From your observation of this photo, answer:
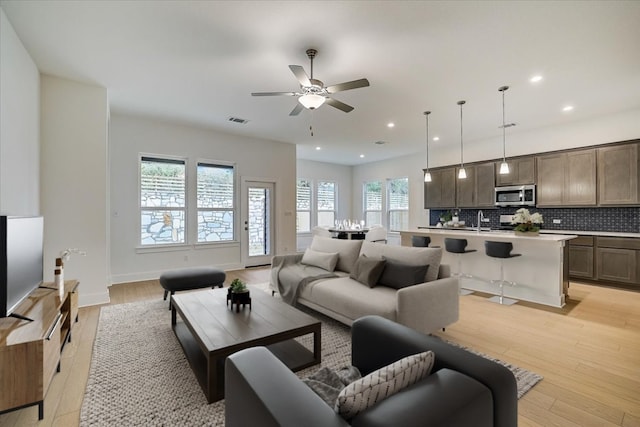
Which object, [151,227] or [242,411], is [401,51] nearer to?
[242,411]

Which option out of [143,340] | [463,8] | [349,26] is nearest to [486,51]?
[463,8]

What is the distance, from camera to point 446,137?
22.4 feet

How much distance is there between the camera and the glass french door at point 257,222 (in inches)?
272

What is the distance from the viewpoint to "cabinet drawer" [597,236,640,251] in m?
4.79

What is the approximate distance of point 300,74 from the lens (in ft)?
9.41

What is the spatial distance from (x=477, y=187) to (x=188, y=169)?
6.37 meters

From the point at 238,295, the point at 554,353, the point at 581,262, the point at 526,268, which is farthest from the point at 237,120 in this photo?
the point at 581,262

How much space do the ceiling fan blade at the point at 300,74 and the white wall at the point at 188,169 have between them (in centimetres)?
399

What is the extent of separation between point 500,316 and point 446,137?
440cm

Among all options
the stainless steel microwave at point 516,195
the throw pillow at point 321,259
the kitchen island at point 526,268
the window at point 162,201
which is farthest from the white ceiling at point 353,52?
the throw pillow at point 321,259

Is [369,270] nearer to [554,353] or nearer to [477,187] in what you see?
[554,353]

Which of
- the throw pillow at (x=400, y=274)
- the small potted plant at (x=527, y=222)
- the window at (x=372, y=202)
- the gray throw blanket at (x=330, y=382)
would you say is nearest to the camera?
the gray throw blanket at (x=330, y=382)

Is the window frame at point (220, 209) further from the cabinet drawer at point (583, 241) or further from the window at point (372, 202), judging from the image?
the cabinet drawer at point (583, 241)

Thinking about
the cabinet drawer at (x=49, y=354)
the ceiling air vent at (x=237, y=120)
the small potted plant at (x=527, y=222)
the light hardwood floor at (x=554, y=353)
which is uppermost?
the ceiling air vent at (x=237, y=120)
